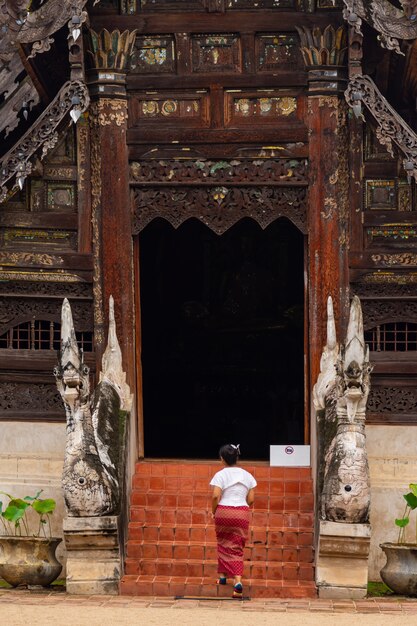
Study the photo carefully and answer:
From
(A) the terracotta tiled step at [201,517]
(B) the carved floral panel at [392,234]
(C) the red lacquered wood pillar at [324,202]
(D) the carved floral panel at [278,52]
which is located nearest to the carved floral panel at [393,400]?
(C) the red lacquered wood pillar at [324,202]

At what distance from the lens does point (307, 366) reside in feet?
51.8

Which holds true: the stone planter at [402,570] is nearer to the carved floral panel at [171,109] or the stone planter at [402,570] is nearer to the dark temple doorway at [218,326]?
the carved floral panel at [171,109]

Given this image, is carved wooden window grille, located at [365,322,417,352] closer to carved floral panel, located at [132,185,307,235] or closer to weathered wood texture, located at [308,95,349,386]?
weathered wood texture, located at [308,95,349,386]

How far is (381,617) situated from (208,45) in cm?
566

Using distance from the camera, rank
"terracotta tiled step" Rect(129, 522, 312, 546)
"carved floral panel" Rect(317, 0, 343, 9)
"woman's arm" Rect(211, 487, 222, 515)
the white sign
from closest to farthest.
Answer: "woman's arm" Rect(211, 487, 222, 515) < "terracotta tiled step" Rect(129, 522, 312, 546) < "carved floral panel" Rect(317, 0, 343, 9) < the white sign

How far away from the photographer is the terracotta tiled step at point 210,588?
14109mm

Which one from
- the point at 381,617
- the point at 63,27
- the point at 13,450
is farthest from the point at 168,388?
the point at 381,617

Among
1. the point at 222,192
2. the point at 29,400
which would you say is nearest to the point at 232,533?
the point at 29,400

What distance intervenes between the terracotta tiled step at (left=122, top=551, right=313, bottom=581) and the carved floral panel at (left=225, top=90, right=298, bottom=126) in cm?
408

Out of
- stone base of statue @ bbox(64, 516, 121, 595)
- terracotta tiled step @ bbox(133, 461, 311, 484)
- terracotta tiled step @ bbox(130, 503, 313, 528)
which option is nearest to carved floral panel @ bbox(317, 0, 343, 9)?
terracotta tiled step @ bbox(133, 461, 311, 484)

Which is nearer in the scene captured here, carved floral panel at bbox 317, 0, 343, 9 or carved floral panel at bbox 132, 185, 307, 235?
carved floral panel at bbox 317, 0, 343, 9

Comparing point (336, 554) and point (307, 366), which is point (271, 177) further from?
point (336, 554)

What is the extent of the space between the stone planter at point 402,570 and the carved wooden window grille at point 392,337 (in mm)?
2115

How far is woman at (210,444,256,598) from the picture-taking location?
13930 millimetres
